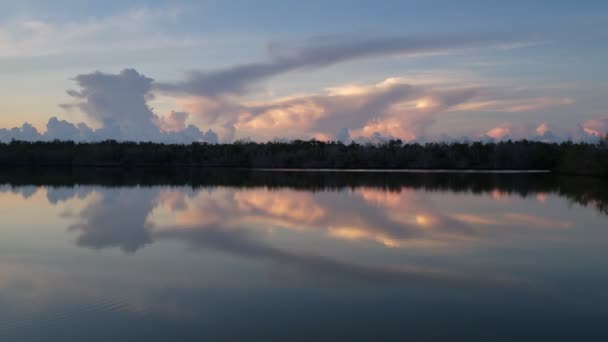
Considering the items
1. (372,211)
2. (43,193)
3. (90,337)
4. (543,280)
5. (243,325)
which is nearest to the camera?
(90,337)

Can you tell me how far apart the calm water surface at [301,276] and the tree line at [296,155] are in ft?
149

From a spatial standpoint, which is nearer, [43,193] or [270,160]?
[43,193]

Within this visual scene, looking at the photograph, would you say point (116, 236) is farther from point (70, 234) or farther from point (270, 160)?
point (270, 160)

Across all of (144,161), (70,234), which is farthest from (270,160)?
(70,234)

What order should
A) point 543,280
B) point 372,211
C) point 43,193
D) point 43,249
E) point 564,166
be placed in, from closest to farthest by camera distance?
point 543,280, point 43,249, point 372,211, point 43,193, point 564,166

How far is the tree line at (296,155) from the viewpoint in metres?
60.1

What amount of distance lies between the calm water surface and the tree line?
149 ft

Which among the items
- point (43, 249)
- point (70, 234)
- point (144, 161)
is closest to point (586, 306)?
point (43, 249)

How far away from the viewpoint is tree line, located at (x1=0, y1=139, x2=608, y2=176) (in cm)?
6006

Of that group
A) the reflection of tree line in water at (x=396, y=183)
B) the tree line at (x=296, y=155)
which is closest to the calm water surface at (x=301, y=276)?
the reflection of tree line in water at (x=396, y=183)

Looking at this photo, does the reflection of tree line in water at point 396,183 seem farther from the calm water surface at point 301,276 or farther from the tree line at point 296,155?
Result: the tree line at point 296,155

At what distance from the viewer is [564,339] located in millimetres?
5469

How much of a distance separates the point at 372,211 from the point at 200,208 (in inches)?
Answer: 206

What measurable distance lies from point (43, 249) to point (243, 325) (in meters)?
5.84
